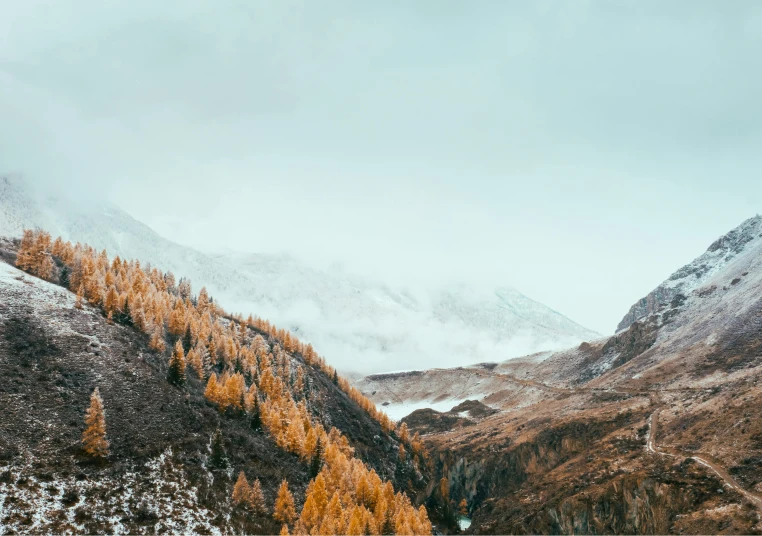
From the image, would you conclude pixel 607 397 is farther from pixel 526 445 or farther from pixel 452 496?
pixel 452 496

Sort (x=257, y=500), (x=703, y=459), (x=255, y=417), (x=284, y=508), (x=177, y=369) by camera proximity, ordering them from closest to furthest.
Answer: (x=257, y=500), (x=284, y=508), (x=703, y=459), (x=177, y=369), (x=255, y=417)

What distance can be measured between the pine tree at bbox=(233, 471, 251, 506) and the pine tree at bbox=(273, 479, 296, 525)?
5295 mm

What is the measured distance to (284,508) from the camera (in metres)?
Answer: 78.2

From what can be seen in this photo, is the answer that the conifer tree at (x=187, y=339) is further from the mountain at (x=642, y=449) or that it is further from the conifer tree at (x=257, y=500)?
the mountain at (x=642, y=449)

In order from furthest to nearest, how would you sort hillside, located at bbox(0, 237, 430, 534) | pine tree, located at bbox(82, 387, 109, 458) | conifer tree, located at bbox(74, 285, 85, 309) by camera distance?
conifer tree, located at bbox(74, 285, 85, 309) → pine tree, located at bbox(82, 387, 109, 458) → hillside, located at bbox(0, 237, 430, 534)

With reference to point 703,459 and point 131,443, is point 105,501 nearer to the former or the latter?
point 131,443

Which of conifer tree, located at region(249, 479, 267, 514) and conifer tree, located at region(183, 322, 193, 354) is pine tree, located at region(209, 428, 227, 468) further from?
conifer tree, located at region(183, 322, 193, 354)

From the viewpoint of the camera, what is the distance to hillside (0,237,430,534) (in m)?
60.8

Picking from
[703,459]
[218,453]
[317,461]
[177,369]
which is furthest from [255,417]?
[703,459]

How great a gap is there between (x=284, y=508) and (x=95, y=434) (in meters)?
32.7

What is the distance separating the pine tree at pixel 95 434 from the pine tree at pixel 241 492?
A: 68.8 feet

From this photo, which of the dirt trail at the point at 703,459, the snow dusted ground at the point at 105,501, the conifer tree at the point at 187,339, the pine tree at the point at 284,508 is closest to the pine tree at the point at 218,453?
the snow dusted ground at the point at 105,501

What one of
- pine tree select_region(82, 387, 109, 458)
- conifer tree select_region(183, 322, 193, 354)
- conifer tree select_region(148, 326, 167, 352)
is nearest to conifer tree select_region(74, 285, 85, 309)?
conifer tree select_region(148, 326, 167, 352)

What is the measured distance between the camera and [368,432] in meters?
158
